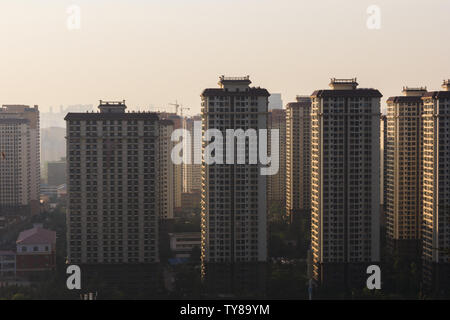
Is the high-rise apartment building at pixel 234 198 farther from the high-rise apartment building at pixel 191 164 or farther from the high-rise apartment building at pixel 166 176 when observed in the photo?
the high-rise apartment building at pixel 191 164

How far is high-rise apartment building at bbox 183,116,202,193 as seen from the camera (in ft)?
86.4

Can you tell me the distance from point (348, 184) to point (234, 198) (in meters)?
2.59

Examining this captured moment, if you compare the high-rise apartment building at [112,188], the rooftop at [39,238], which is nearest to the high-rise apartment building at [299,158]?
the high-rise apartment building at [112,188]

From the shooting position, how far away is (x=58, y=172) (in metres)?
38.6

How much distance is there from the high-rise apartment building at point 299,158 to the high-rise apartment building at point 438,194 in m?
7.00

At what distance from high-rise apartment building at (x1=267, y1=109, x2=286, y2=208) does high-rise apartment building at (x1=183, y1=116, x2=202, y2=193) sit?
339 centimetres

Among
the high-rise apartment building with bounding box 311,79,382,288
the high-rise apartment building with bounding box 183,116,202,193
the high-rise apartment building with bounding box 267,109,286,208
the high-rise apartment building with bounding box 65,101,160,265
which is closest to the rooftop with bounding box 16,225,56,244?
the high-rise apartment building with bounding box 65,101,160,265

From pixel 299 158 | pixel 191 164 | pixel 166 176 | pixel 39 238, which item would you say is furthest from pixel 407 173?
pixel 191 164

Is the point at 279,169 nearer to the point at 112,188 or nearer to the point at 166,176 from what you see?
the point at 166,176

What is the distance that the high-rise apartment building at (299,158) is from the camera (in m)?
21.3

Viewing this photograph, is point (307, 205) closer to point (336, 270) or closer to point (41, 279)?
point (336, 270)

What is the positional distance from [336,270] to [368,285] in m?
0.79

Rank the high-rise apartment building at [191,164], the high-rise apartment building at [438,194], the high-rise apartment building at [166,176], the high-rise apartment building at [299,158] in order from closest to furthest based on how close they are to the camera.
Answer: the high-rise apartment building at [438,194] < the high-rise apartment building at [166,176] < the high-rise apartment building at [299,158] < the high-rise apartment building at [191,164]
